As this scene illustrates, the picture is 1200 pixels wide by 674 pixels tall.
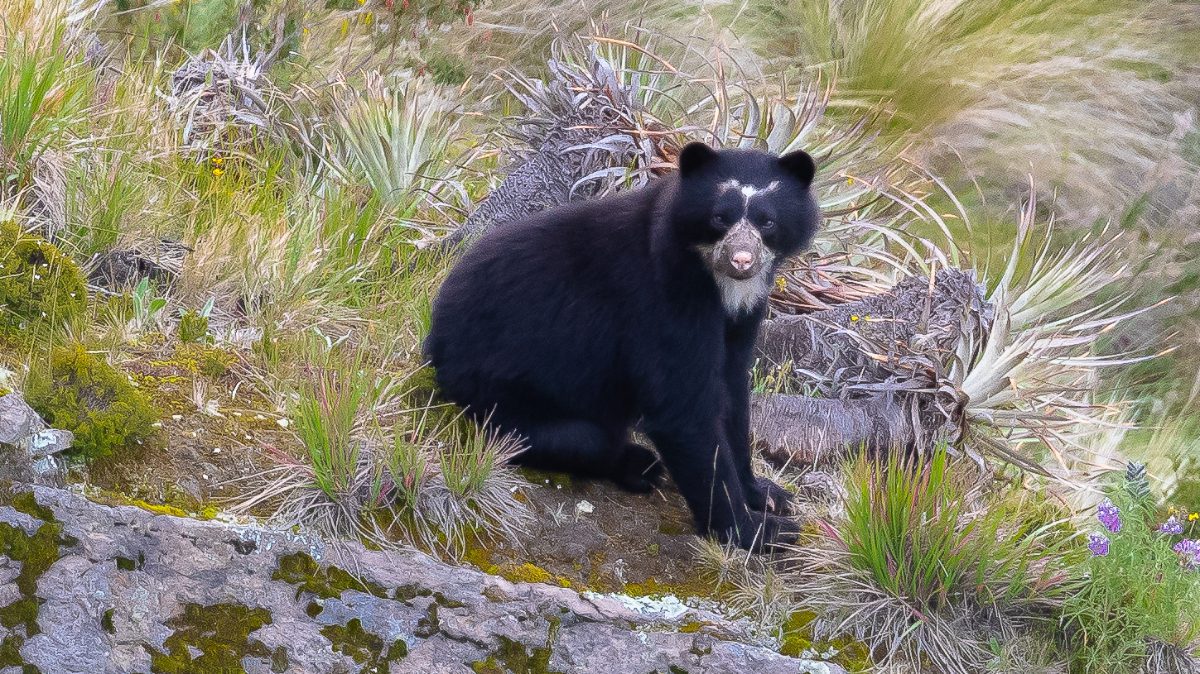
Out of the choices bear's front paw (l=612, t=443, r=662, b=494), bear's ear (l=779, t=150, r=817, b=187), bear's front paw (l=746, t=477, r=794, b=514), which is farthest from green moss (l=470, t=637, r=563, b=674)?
bear's ear (l=779, t=150, r=817, b=187)

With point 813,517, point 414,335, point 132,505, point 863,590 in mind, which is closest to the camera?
point 132,505

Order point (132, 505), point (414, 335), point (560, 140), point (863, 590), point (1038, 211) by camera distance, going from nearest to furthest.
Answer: point (132, 505), point (863, 590), point (414, 335), point (560, 140), point (1038, 211)

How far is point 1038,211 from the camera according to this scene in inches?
307

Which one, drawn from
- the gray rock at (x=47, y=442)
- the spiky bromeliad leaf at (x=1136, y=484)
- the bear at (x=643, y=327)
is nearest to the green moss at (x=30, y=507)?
the gray rock at (x=47, y=442)

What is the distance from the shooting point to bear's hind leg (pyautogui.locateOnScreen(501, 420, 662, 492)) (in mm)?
A: 4094

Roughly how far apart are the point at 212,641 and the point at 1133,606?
2.48 meters

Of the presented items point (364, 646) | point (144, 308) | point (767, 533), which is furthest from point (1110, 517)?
point (144, 308)

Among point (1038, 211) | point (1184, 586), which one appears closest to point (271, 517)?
point (1184, 586)

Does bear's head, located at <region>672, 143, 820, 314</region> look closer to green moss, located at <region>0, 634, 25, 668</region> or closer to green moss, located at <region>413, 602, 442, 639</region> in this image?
green moss, located at <region>413, 602, 442, 639</region>

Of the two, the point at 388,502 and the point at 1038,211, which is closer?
the point at 388,502

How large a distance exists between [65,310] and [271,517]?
4.29ft

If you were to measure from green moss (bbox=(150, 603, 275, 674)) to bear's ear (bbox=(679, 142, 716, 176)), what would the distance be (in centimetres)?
186

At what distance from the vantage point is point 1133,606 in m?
3.38

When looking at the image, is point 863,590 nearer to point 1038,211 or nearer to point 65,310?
point 65,310
